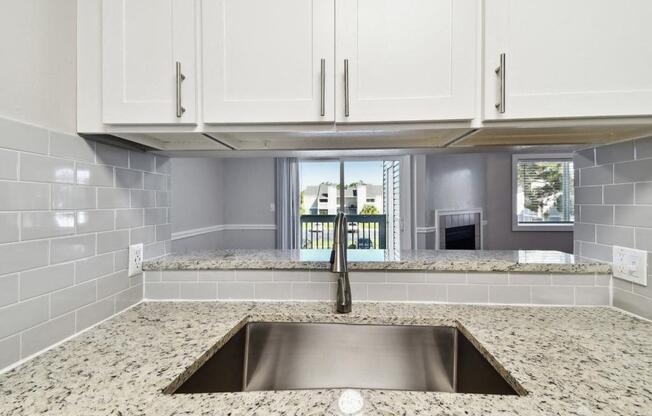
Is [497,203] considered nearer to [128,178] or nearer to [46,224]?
[128,178]

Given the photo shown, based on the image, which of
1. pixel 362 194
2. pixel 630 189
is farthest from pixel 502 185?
pixel 630 189

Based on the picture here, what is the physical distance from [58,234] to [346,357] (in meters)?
0.90

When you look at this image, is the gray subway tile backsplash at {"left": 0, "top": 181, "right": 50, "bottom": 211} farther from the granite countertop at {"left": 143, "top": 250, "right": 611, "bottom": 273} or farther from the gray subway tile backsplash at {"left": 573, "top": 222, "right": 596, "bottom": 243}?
the gray subway tile backsplash at {"left": 573, "top": 222, "right": 596, "bottom": 243}

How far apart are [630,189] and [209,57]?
4.46 feet

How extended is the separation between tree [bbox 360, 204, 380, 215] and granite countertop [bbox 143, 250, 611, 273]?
3288 millimetres

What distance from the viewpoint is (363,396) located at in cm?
58

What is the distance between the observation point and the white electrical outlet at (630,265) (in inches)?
37.7

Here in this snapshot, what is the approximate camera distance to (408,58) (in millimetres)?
845

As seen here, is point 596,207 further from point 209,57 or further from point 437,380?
point 209,57

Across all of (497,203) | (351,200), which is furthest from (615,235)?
(351,200)

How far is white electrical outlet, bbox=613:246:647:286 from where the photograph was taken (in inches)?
37.7

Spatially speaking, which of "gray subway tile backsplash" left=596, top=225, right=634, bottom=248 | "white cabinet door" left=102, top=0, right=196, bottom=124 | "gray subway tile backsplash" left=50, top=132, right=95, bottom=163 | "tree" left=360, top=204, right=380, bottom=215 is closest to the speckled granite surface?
"gray subway tile backsplash" left=596, top=225, right=634, bottom=248

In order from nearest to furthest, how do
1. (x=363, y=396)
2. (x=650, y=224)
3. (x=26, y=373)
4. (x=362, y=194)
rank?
(x=363, y=396), (x=26, y=373), (x=650, y=224), (x=362, y=194)

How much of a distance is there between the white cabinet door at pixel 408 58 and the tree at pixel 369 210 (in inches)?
148
